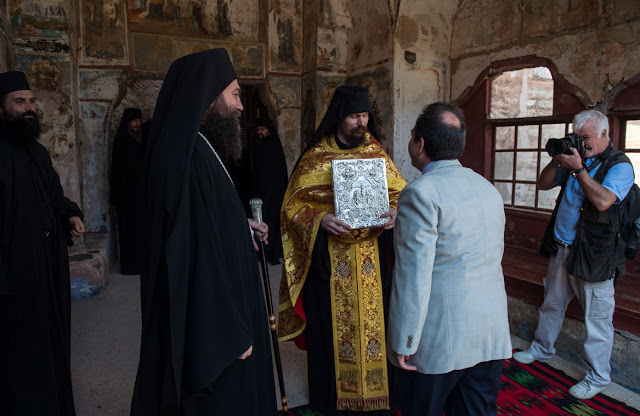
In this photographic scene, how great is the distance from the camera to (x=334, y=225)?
9.18ft

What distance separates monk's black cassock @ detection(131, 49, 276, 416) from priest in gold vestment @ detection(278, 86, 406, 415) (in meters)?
1.11

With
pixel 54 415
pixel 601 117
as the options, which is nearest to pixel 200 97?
pixel 54 415

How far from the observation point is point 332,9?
7262mm

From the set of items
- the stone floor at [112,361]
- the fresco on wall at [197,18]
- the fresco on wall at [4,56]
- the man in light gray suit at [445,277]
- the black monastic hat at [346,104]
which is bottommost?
the stone floor at [112,361]

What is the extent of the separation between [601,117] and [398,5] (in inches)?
151

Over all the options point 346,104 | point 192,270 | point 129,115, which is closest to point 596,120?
point 346,104

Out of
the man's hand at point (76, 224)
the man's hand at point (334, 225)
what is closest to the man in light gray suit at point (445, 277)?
the man's hand at point (334, 225)

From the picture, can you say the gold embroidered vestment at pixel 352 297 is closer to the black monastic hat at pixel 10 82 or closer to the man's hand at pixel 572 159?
the man's hand at pixel 572 159

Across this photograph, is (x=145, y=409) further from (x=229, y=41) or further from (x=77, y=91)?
(x=229, y=41)

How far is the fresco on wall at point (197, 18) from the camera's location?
6816 mm

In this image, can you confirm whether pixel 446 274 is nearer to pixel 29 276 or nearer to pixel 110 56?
pixel 29 276

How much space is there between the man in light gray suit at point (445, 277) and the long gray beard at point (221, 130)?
81 centimetres

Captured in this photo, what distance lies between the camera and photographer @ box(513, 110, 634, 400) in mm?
3129

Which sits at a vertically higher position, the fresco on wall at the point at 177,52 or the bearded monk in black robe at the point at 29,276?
the fresco on wall at the point at 177,52
